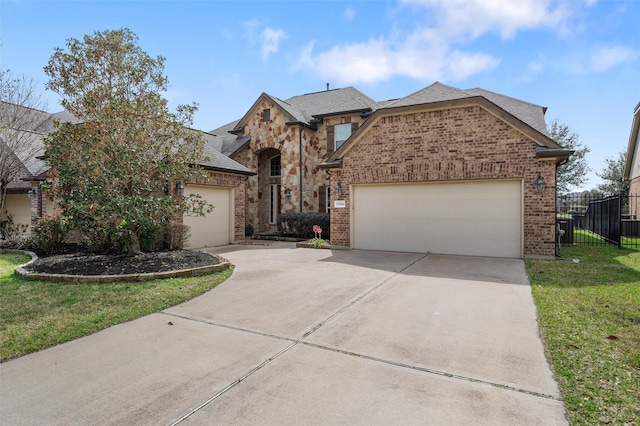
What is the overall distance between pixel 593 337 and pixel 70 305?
703 cm

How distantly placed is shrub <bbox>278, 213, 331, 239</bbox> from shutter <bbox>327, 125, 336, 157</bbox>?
3.78 meters

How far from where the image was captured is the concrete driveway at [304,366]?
262cm

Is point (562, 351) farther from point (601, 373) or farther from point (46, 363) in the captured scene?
point (46, 363)

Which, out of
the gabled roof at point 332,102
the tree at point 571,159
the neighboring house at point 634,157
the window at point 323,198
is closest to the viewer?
the gabled roof at point 332,102

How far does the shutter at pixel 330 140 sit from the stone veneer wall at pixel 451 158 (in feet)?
19.8

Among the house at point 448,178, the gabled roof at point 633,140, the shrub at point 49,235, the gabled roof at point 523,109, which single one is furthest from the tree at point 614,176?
the shrub at point 49,235

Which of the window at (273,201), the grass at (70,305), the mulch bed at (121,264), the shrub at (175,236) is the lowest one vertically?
the grass at (70,305)

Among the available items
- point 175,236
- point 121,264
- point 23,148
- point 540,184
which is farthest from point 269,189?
point 540,184

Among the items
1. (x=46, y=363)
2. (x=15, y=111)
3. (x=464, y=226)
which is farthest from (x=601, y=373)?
(x=15, y=111)

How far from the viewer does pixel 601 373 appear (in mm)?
3145

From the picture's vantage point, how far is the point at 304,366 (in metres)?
3.35

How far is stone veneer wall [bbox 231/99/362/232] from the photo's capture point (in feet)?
58.5

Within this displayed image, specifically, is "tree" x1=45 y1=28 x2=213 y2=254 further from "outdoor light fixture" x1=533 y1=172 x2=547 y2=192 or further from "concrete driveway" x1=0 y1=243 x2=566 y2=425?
"outdoor light fixture" x1=533 y1=172 x2=547 y2=192

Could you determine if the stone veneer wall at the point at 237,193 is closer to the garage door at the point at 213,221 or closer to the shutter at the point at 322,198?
the garage door at the point at 213,221
